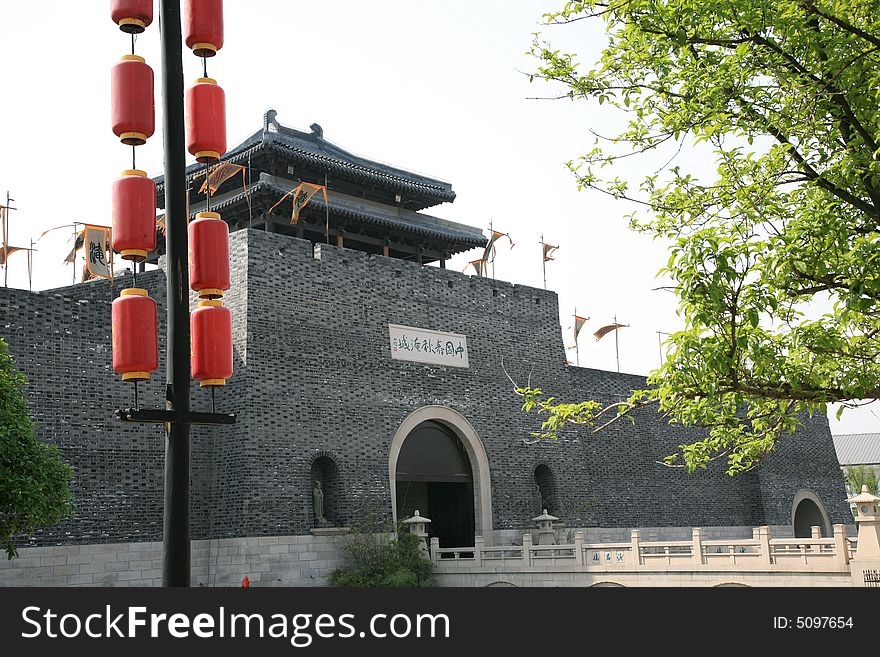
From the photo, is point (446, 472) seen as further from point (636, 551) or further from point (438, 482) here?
point (636, 551)

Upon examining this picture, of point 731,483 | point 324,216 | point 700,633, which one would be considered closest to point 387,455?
point 324,216

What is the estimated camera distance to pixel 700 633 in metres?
2.83

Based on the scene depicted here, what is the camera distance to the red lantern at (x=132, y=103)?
4.88m

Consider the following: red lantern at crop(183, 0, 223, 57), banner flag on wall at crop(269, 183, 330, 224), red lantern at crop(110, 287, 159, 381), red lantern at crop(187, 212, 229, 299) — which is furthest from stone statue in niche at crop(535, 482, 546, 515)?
red lantern at crop(183, 0, 223, 57)

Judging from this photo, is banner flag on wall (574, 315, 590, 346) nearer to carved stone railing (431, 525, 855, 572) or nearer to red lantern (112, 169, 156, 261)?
carved stone railing (431, 525, 855, 572)

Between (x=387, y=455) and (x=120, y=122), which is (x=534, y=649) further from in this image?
(x=387, y=455)

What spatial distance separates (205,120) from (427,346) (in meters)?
13.7

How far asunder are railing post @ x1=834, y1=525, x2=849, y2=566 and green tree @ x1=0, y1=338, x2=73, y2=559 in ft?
34.9

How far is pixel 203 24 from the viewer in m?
5.00

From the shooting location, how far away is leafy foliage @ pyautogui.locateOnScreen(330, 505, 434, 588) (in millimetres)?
15539

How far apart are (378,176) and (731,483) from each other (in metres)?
12.3

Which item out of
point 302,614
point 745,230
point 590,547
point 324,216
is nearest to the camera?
point 302,614

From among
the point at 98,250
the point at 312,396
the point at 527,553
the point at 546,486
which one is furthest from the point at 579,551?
the point at 98,250

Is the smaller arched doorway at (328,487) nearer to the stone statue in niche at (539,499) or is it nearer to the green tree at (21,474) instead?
the stone statue in niche at (539,499)
